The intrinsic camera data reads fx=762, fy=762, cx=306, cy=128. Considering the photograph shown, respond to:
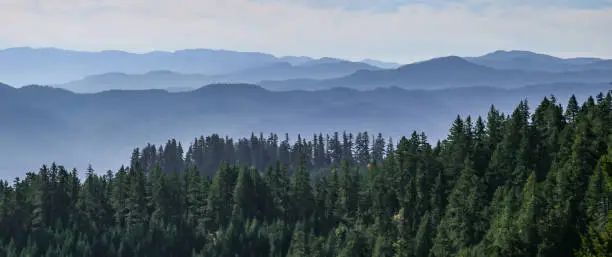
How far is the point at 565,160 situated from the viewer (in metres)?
85.6

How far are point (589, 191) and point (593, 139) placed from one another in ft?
48.0

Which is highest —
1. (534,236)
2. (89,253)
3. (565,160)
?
(565,160)

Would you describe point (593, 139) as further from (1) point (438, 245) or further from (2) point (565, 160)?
(1) point (438, 245)

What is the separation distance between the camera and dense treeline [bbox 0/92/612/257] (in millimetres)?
72938

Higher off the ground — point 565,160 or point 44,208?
point 565,160

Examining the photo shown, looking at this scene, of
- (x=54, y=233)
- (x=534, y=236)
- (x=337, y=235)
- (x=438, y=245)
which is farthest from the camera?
(x=54, y=233)

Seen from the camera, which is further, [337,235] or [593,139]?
[337,235]

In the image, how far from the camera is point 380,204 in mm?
106875

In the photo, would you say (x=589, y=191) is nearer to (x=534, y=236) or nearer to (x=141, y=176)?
Result: (x=534, y=236)

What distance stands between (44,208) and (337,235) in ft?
164

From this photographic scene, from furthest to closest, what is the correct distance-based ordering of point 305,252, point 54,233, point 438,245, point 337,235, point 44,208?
point 44,208 < point 54,233 < point 337,235 < point 305,252 < point 438,245

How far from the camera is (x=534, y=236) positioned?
6869 centimetres

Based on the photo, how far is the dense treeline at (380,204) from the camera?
239 feet

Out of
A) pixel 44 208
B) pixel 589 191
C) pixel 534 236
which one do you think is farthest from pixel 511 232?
pixel 44 208
